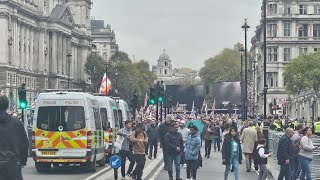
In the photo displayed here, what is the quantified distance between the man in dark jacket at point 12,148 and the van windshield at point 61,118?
1703 cm

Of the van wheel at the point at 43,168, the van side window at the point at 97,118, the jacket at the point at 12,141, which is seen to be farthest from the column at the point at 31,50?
the jacket at the point at 12,141

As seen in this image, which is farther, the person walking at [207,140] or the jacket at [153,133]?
the person walking at [207,140]

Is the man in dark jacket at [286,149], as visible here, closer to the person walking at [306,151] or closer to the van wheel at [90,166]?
the person walking at [306,151]

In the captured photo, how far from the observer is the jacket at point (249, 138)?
3144cm

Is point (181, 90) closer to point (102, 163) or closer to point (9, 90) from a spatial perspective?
point (9, 90)

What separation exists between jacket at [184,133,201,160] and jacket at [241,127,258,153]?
22.6 feet

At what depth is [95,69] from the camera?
17038 cm

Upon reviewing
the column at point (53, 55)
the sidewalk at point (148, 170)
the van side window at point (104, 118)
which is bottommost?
the sidewalk at point (148, 170)

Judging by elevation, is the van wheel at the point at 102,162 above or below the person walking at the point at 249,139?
below

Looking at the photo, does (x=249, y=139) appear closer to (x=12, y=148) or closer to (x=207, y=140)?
(x=207, y=140)

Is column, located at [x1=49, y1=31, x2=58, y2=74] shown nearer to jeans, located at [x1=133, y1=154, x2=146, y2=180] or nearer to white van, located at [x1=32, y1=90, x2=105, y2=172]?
white van, located at [x1=32, y1=90, x2=105, y2=172]

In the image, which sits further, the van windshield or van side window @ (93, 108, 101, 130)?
van side window @ (93, 108, 101, 130)

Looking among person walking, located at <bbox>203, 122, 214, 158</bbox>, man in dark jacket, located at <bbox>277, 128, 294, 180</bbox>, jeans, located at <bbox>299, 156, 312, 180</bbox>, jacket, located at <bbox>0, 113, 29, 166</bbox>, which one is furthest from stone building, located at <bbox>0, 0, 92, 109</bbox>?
jacket, located at <bbox>0, 113, 29, 166</bbox>

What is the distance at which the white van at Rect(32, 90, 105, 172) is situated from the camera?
1163 inches
